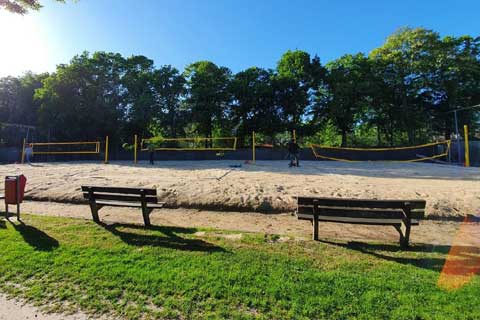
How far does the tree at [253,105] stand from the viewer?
991 inches

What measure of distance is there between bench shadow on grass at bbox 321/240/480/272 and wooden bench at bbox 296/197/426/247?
233 mm

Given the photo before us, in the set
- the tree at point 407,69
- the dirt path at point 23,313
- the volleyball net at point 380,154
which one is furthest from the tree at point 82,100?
the tree at point 407,69

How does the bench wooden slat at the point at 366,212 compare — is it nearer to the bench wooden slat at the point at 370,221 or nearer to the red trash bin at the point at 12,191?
the bench wooden slat at the point at 370,221

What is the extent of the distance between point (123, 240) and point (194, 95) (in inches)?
903

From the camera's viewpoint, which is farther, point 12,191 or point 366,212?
point 12,191

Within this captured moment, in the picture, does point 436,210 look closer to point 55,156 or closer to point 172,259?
point 172,259

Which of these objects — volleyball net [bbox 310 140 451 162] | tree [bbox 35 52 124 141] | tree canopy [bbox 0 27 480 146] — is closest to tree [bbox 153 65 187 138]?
tree canopy [bbox 0 27 480 146]

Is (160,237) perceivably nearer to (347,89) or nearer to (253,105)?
(253,105)

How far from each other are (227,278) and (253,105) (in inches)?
932

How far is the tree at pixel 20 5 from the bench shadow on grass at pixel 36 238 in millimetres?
4367

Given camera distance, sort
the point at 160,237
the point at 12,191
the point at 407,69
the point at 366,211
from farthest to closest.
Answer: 1. the point at 407,69
2. the point at 12,191
3. the point at 160,237
4. the point at 366,211

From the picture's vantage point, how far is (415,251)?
3541 millimetres

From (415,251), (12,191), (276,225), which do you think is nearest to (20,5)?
(12,191)

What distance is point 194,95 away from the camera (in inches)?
997
